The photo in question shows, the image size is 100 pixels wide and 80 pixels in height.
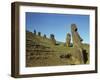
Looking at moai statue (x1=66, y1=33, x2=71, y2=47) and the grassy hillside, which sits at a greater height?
moai statue (x1=66, y1=33, x2=71, y2=47)

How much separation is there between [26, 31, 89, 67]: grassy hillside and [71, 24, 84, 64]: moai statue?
2 cm

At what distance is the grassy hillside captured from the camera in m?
1.95

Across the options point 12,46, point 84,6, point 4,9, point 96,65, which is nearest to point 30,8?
point 4,9

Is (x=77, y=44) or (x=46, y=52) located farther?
(x=77, y=44)

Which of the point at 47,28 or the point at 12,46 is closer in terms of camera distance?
the point at 12,46

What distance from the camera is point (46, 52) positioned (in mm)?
2008

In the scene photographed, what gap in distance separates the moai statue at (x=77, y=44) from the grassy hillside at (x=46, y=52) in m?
0.02

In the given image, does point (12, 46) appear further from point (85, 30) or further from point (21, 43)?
point (85, 30)

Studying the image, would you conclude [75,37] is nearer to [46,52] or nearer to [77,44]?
[77,44]

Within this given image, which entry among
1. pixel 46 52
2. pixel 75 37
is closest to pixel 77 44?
pixel 75 37

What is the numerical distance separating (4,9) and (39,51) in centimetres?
43

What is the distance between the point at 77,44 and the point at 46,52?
0.99 feet

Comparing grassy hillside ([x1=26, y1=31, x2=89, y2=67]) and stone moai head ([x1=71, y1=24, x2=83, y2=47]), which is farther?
stone moai head ([x1=71, y1=24, x2=83, y2=47])

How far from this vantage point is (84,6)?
2145 millimetres
